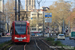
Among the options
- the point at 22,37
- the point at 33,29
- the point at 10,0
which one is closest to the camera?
the point at 22,37

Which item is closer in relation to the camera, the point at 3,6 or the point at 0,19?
the point at 3,6

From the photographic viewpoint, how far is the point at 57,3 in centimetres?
7338

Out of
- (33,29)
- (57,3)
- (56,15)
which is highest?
(57,3)

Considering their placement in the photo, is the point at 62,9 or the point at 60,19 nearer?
the point at 62,9

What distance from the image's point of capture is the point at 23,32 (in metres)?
24.9

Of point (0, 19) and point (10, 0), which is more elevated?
point (10, 0)

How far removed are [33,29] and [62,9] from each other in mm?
58907

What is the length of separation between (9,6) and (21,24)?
42.6m

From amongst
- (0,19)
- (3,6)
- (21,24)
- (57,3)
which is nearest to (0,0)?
(3,6)

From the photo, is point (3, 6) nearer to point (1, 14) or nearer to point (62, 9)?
point (1, 14)

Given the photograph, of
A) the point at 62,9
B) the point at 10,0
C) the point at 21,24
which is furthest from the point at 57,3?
the point at 21,24

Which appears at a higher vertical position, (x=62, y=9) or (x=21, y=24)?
(x=62, y=9)

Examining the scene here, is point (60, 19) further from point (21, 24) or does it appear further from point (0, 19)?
point (21, 24)

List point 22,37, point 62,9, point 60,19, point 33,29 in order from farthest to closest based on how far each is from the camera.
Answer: point 33,29 < point 60,19 < point 62,9 < point 22,37
